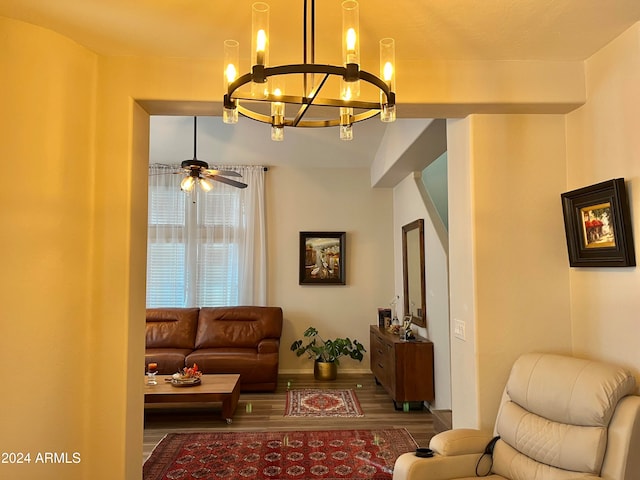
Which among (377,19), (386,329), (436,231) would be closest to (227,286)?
(386,329)

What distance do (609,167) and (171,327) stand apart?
5.14 metres

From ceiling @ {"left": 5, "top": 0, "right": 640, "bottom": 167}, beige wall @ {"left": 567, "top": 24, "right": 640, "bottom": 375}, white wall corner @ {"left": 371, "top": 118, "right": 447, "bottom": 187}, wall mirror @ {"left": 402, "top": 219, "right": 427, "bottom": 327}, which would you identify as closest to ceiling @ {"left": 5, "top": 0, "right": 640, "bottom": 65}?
ceiling @ {"left": 5, "top": 0, "right": 640, "bottom": 167}

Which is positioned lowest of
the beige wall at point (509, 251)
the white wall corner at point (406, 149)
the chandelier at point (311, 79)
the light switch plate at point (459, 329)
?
the light switch plate at point (459, 329)

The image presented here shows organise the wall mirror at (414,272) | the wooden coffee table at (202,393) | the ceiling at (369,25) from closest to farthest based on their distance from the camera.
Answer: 1. the ceiling at (369,25)
2. the wooden coffee table at (202,393)
3. the wall mirror at (414,272)

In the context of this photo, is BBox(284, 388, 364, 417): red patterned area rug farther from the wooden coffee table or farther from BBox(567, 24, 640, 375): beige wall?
BBox(567, 24, 640, 375): beige wall

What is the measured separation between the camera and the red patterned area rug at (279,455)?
10.7 ft

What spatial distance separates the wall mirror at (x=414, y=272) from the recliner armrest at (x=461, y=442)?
99.3 inches

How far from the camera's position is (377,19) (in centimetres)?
211

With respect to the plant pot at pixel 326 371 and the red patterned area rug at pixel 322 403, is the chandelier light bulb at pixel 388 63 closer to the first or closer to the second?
the red patterned area rug at pixel 322 403

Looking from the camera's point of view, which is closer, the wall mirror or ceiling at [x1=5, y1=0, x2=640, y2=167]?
ceiling at [x1=5, y1=0, x2=640, y2=167]

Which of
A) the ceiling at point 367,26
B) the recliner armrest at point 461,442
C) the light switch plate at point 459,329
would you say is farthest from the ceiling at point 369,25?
the recliner armrest at point 461,442

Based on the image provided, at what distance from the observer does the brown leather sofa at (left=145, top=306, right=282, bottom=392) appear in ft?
17.2

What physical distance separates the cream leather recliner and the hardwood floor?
1688mm

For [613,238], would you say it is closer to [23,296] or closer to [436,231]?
[436,231]
